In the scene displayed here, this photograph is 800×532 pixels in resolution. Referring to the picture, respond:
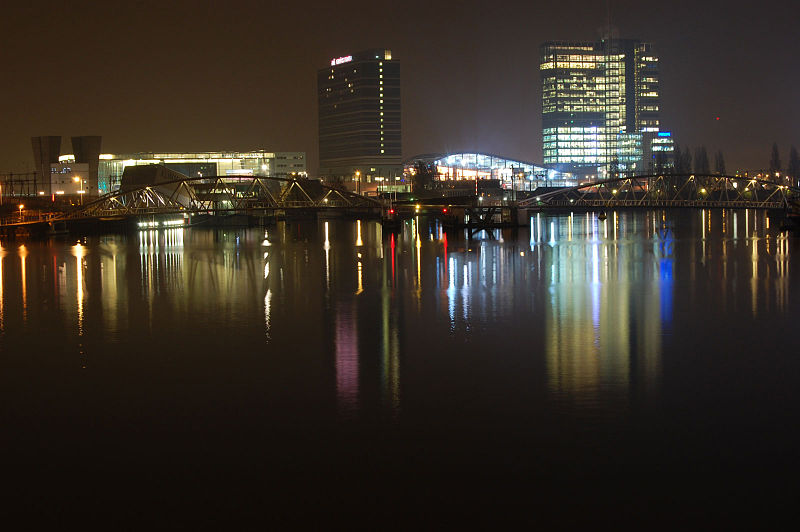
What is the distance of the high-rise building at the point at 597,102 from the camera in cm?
18950

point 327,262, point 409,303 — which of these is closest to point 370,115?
point 327,262

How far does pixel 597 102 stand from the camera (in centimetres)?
19350

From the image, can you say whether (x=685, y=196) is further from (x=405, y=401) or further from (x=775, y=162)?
(x=405, y=401)

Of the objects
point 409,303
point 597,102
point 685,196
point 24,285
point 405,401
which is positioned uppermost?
point 597,102

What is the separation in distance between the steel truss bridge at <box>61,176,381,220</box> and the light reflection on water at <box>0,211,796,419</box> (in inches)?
884

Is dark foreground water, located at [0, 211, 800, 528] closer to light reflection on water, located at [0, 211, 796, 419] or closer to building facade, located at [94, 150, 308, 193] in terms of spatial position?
light reflection on water, located at [0, 211, 796, 419]

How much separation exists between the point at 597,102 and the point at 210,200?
135 meters

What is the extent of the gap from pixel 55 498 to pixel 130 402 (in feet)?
11.5

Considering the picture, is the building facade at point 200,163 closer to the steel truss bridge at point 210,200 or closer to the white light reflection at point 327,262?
the steel truss bridge at point 210,200

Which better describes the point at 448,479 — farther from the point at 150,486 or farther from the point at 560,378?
the point at 560,378

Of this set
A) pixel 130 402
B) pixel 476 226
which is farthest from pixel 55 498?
pixel 476 226

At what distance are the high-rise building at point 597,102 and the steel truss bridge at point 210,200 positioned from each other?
88383 millimetres

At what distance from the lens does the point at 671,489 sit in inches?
355

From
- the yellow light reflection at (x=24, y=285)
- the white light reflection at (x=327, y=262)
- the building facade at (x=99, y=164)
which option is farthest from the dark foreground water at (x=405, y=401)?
the building facade at (x=99, y=164)
